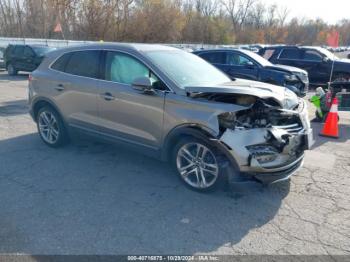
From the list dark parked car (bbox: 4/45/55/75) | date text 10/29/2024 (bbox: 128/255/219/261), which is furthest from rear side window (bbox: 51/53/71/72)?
dark parked car (bbox: 4/45/55/75)

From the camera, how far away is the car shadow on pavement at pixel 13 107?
804 cm

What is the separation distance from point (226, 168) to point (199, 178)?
1.44ft

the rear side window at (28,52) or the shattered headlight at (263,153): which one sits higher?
the rear side window at (28,52)

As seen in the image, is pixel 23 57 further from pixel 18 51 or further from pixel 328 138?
pixel 328 138

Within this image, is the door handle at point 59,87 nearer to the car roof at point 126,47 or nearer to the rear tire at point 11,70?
the car roof at point 126,47

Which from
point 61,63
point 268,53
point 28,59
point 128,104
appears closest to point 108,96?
point 128,104

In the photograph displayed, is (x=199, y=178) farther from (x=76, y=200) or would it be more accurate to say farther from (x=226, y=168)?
(x=76, y=200)

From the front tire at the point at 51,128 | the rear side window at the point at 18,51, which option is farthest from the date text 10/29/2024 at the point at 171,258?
the rear side window at the point at 18,51

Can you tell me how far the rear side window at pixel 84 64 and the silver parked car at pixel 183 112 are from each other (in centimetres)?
2

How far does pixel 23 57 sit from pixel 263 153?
52.7 feet

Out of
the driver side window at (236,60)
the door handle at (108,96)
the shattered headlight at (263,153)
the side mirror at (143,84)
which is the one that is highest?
the driver side window at (236,60)

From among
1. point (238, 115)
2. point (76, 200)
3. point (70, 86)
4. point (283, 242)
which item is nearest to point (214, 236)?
point (283, 242)

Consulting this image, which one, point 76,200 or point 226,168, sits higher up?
point 226,168

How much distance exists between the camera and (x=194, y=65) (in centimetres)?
462
